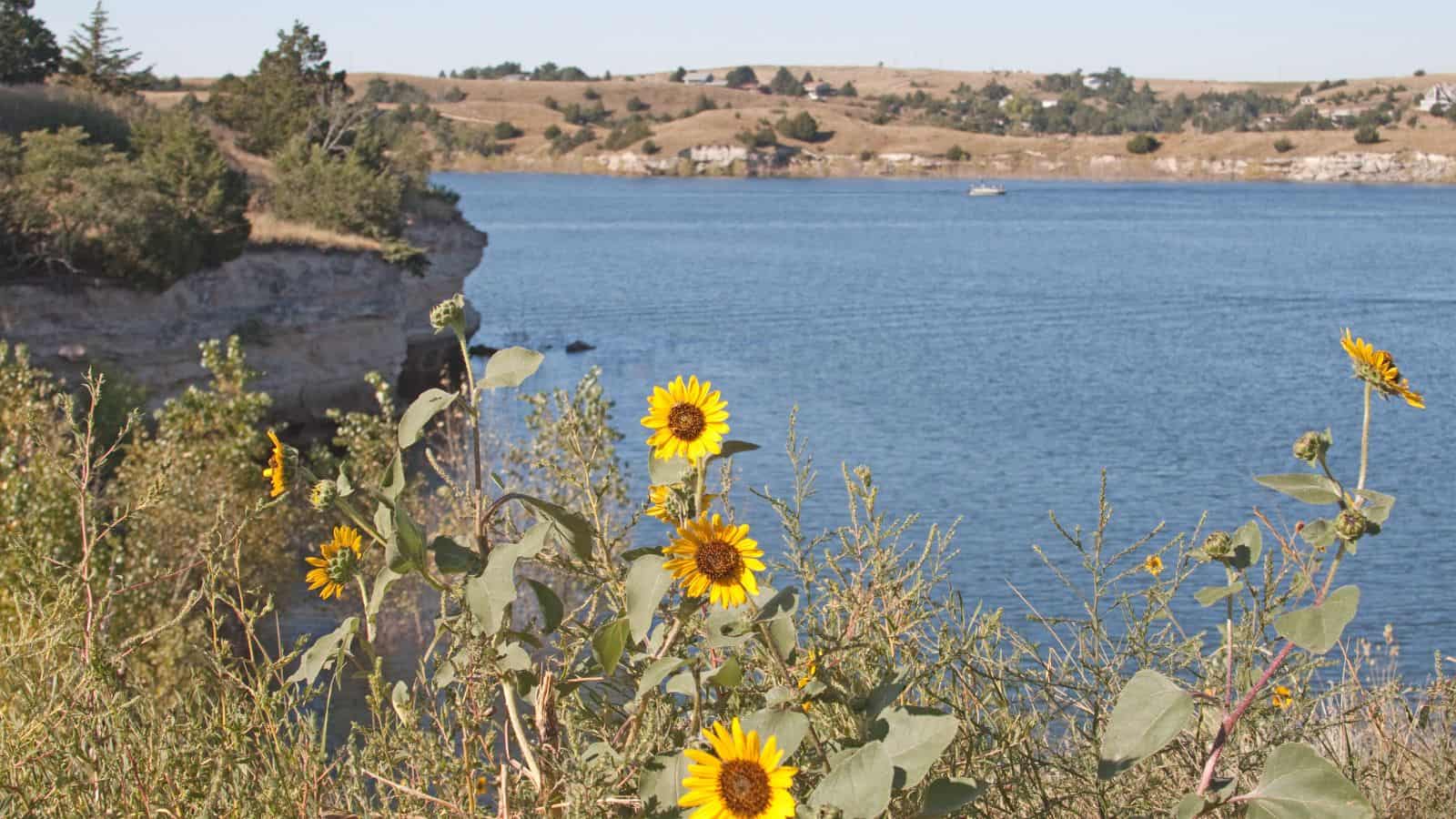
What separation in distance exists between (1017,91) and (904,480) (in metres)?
167

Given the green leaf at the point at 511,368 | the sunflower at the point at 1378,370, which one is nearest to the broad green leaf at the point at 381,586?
the green leaf at the point at 511,368

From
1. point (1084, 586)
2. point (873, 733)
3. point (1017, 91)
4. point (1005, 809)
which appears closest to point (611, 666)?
point (873, 733)

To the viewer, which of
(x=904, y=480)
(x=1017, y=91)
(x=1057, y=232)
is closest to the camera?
(x=904, y=480)

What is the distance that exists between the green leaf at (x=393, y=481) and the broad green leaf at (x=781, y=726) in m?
0.70

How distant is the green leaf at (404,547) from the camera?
2.24 m

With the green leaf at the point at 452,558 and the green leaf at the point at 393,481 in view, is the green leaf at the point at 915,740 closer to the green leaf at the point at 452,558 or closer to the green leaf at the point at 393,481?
the green leaf at the point at 452,558

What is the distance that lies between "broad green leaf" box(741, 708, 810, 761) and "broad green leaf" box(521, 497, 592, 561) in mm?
380

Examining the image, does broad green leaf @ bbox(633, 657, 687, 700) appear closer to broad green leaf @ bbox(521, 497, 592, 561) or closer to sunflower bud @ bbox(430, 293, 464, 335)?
broad green leaf @ bbox(521, 497, 592, 561)

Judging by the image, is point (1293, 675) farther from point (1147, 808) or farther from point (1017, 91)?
point (1017, 91)

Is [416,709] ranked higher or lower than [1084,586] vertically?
higher

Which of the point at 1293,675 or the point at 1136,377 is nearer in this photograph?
the point at 1293,675

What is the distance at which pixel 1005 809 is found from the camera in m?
2.85

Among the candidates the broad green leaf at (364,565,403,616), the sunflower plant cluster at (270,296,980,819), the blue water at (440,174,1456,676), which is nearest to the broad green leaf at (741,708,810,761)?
the sunflower plant cluster at (270,296,980,819)

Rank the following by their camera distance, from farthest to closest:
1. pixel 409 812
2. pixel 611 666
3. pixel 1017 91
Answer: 1. pixel 1017 91
2. pixel 409 812
3. pixel 611 666
